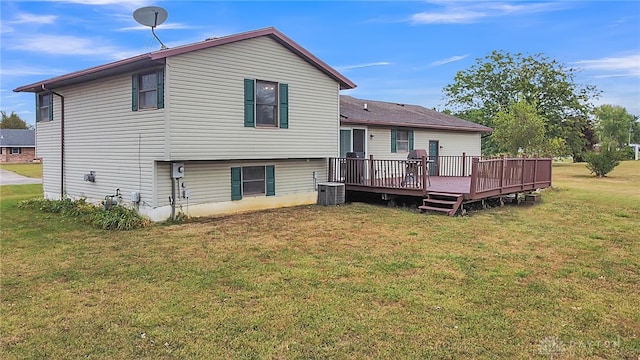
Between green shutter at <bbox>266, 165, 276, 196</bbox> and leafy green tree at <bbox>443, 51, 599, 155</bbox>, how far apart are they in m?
26.8

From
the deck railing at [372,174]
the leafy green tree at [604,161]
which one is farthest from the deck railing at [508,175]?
the leafy green tree at [604,161]

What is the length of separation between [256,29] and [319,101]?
8.85ft

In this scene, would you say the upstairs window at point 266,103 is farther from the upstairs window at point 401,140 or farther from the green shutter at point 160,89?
the upstairs window at point 401,140

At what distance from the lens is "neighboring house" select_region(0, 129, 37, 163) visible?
4725cm

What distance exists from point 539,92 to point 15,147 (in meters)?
54.2

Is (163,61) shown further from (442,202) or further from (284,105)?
(442,202)

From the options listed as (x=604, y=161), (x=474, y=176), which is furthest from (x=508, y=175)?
(x=604, y=161)

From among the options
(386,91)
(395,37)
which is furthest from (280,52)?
(386,91)

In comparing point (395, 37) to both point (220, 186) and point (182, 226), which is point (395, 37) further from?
point (182, 226)

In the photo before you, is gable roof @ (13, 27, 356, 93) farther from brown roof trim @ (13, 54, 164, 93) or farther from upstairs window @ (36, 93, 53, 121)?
upstairs window @ (36, 93, 53, 121)

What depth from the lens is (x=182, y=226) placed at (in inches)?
349

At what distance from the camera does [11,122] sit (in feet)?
219

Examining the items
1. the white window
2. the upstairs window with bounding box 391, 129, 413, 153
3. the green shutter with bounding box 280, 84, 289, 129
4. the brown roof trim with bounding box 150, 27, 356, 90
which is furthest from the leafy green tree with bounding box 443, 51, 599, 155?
the green shutter with bounding box 280, 84, 289, 129

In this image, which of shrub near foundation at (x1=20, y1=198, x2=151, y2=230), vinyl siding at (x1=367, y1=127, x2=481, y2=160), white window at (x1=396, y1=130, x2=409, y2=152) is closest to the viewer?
shrub near foundation at (x1=20, y1=198, x2=151, y2=230)
